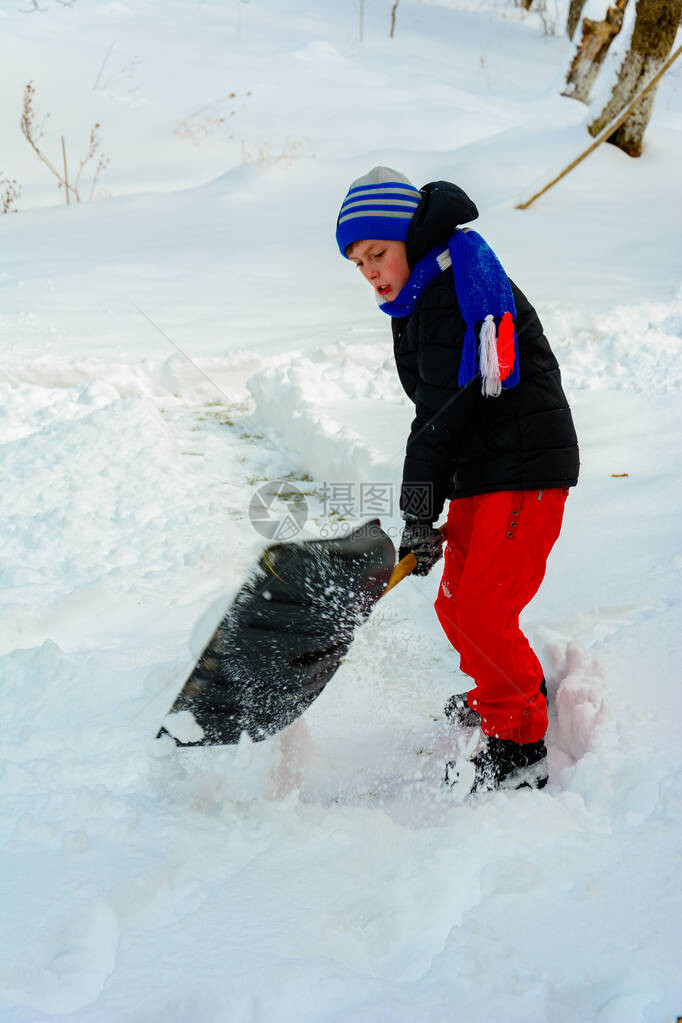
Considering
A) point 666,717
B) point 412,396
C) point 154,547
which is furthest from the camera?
point 154,547

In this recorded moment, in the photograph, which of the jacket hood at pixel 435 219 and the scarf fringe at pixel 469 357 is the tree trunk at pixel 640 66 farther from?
the scarf fringe at pixel 469 357

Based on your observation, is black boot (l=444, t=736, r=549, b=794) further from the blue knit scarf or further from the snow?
the blue knit scarf

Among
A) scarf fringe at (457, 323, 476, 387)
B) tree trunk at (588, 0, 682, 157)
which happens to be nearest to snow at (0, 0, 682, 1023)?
tree trunk at (588, 0, 682, 157)

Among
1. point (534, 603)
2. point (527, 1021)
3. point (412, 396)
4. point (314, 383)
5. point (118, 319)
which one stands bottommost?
point (118, 319)

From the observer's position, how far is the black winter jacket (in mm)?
1616

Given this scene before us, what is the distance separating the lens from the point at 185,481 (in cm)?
319

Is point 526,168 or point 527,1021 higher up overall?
point 527,1021

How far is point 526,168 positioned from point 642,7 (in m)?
1.44

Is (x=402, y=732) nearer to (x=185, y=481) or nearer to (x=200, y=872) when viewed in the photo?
(x=200, y=872)

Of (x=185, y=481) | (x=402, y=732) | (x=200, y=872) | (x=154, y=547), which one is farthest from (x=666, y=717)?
(x=185, y=481)

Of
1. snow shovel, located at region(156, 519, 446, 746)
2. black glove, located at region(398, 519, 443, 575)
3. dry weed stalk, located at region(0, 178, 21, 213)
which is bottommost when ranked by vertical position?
dry weed stalk, located at region(0, 178, 21, 213)

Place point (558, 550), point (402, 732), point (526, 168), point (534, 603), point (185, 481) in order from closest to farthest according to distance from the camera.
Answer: point (402, 732), point (534, 603), point (558, 550), point (185, 481), point (526, 168)

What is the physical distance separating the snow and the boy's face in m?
0.77

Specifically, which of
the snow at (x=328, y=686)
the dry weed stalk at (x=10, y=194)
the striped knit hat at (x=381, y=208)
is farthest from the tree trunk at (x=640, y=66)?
the dry weed stalk at (x=10, y=194)
